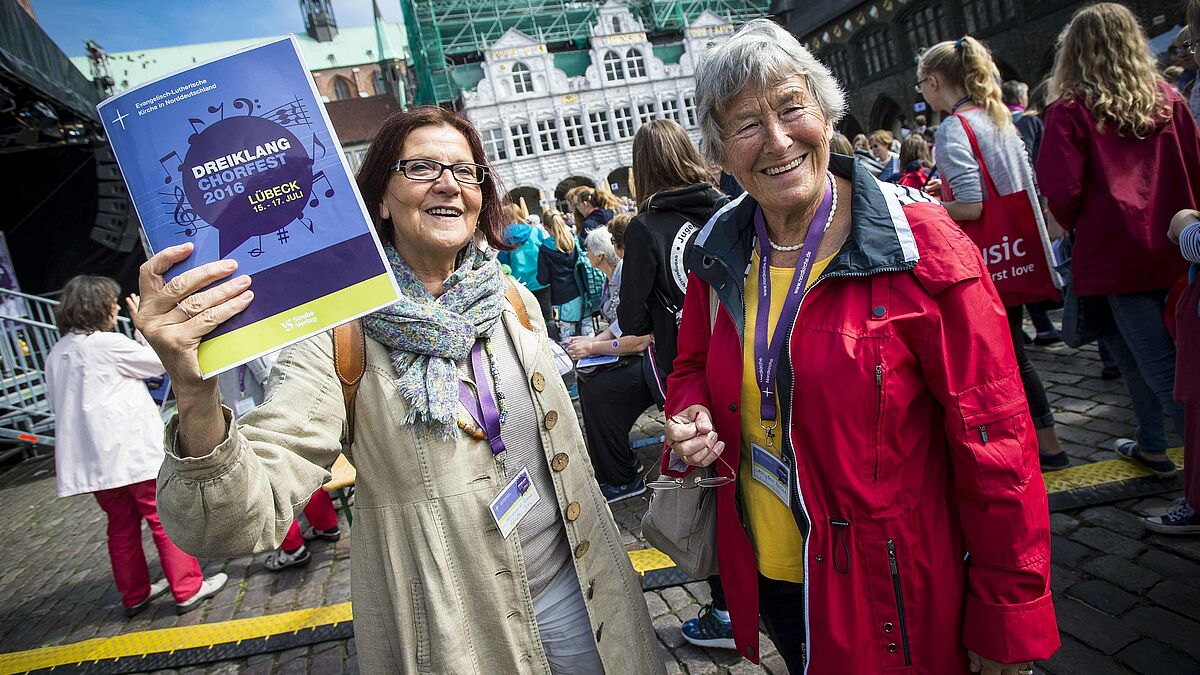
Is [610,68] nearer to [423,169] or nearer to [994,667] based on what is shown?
[423,169]

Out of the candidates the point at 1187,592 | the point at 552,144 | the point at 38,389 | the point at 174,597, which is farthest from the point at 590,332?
the point at 552,144

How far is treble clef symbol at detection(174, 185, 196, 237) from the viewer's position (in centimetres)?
117

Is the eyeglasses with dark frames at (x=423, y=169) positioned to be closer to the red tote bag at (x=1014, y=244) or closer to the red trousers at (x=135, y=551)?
the red tote bag at (x=1014, y=244)

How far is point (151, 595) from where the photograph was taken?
4.25 meters

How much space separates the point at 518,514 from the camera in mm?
1726

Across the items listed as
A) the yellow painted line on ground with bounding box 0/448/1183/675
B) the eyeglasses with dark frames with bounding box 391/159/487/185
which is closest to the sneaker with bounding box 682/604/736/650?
the yellow painted line on ground with bounding box 0/448/1183/675

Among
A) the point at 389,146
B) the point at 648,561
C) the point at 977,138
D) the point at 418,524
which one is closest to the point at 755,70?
the point at 389,146

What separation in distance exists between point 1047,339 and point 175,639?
7.25 m

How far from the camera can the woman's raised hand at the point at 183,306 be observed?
3.58 feet

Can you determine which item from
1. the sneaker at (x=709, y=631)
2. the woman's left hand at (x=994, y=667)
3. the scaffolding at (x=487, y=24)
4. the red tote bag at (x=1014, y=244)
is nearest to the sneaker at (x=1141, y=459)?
the red tote bag at (x=1014, y=244)

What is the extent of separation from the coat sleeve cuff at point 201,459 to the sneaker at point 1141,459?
433 cm

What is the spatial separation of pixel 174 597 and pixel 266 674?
141 centimetres

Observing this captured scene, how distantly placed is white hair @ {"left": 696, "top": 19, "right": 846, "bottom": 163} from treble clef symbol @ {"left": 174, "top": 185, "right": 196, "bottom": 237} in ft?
4.08

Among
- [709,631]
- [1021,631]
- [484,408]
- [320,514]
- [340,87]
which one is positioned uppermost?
[340,87]
